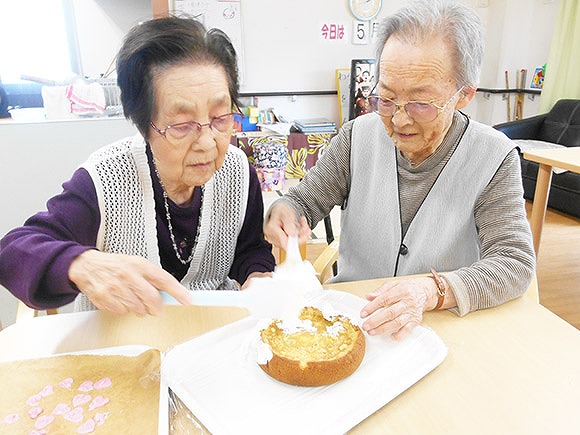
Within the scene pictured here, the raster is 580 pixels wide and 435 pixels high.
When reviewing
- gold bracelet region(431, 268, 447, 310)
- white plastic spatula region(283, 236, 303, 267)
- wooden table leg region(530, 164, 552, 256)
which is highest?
white plastic spatula region(283, 236, 303, 267)

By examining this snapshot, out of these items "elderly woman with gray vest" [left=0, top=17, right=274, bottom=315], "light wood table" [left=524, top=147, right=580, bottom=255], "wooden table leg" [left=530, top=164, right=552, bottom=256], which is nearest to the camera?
"elderly woman with gray vest" [left=0, top=17, right=274, bottom=315]

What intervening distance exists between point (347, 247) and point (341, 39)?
3.27 meters

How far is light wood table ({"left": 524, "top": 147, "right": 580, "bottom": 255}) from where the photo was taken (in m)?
2.39

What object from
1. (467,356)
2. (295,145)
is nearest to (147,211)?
(467,356)

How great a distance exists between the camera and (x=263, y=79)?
420cm

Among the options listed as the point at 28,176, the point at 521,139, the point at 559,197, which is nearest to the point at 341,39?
the point at 521,139

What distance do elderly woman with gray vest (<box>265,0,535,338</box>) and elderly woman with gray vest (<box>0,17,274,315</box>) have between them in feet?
0.64

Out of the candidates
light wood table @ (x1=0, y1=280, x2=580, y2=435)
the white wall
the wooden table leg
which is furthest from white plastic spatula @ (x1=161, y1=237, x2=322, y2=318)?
the white wall

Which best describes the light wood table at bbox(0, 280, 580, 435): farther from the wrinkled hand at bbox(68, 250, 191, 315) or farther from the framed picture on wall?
→ the framed picture on wall

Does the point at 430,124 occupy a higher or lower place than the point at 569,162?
higher

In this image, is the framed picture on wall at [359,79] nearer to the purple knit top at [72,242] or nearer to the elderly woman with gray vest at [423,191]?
the elderly woman with gray vest at [423,191]

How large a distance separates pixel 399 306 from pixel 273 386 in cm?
33

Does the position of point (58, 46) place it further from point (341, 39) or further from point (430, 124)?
point (430, 124)

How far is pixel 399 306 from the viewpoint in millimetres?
955
